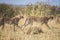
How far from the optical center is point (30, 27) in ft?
8.19

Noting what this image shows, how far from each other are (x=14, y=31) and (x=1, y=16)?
1.05 feet

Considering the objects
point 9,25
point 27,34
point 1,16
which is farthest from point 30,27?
point 1,16

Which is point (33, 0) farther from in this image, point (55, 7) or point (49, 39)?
point (49, 39)

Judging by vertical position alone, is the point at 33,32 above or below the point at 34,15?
below

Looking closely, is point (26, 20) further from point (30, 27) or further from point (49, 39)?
point (49, 39)

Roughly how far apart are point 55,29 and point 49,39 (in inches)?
7.1

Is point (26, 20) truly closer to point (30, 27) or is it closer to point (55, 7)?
point (30, 27)

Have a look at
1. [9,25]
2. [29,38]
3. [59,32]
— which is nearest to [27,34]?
[29,38]

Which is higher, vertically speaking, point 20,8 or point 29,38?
point 20,8

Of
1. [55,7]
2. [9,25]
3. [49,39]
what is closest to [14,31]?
[9,25]

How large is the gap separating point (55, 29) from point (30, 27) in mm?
386

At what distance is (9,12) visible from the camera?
8.30ft

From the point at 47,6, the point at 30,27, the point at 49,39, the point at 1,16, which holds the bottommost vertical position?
the point at 49,39

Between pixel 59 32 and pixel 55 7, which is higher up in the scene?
pixel 55 7
